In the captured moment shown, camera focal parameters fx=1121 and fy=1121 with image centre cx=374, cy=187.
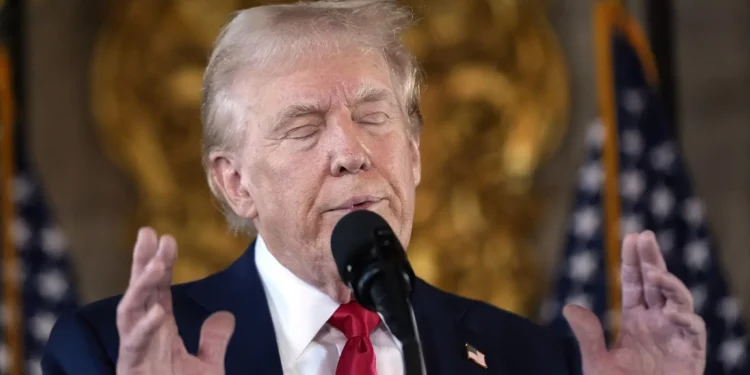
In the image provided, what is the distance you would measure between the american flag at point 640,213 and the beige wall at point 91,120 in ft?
1.27

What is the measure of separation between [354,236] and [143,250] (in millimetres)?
421

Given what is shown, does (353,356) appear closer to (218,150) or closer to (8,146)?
(218,150)

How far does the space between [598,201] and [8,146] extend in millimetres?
2486

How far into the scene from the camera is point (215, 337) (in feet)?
7.52

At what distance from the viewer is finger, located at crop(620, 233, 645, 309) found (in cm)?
246

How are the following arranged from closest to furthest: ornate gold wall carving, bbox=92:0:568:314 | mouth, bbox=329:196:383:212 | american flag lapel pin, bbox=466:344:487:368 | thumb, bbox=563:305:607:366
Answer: mouth, bbox=329:196:383:212 → thumb, bbox=563:305:607:366 → american flag lapel pin, bbox=466:344:487:368 → ornate gold wall carving, bbox=92:0:568:314

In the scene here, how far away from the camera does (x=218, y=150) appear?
8.93ft

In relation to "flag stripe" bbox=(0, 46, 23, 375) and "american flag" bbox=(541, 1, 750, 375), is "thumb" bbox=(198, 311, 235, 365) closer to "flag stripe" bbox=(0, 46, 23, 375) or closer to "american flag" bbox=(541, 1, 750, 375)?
"flag stripe" bbox=(0, 46, 23, 375)

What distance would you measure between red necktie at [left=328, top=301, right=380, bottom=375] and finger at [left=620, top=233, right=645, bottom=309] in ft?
1.85

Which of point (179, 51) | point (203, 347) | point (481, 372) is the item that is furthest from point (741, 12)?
point (203, 347)

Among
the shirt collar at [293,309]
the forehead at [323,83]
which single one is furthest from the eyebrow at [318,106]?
the shirt collar at [293,309]

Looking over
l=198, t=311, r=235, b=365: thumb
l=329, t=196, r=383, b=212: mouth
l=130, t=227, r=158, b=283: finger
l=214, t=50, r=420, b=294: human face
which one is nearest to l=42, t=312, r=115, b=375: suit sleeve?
l=198, t=311, r=235, b=365: thumb

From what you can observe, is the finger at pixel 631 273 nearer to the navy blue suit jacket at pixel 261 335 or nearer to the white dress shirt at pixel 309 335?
the navy blue suit jacket at pixel 261 335

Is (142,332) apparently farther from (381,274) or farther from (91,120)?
(91,120)
